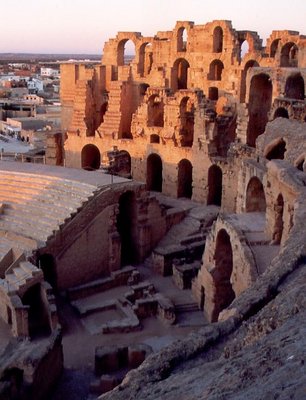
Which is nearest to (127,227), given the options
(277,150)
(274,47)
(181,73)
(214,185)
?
(214,185)

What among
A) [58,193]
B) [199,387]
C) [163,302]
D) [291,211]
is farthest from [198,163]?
[199,387]

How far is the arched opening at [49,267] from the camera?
16250 mm

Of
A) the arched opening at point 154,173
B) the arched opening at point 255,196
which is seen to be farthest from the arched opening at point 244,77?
the arched opening at point 255,196

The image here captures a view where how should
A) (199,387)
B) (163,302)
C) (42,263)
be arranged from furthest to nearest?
(42,263)
(163,302)
(199,387)

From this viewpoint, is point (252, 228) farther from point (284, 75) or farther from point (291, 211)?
point (284, 75)

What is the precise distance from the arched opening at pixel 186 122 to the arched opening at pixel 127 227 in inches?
205

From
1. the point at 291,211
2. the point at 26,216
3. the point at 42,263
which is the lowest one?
the point at 42,263

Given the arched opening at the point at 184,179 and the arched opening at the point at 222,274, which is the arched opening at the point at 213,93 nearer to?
the arched opening at the point at 184,179

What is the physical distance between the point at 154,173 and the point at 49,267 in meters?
9.39

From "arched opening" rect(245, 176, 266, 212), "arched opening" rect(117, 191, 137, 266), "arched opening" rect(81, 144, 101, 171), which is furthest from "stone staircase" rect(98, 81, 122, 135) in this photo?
"arched opening" rect(245, 176, 266, 212)

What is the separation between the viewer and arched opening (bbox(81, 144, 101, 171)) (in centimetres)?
2594

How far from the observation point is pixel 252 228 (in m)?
14.0

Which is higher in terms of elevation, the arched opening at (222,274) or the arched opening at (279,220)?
the arched opening at (279,220)

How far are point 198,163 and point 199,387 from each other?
17338 mm
